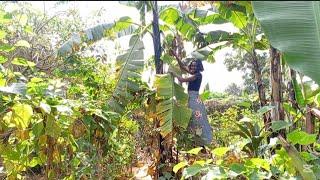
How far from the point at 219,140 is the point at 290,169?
137 inches

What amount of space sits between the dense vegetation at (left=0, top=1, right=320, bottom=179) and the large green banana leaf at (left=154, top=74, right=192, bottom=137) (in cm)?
1

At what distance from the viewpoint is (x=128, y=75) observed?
495 centimetres

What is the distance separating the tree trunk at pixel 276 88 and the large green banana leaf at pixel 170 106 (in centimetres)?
131

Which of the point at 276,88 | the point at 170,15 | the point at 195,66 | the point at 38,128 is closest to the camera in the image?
the point at 38,128

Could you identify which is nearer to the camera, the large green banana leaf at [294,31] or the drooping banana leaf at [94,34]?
the large green banana leaf at [294,31]

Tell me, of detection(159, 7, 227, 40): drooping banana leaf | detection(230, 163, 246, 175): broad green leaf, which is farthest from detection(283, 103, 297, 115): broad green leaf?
detection(159, 7, 227, 40): drooping banana leaf

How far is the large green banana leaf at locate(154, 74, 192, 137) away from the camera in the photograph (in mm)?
4621

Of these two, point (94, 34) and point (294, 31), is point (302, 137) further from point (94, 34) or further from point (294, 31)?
point (94, 34)

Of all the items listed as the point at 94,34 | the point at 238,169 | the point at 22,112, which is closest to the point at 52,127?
the point at 22,112

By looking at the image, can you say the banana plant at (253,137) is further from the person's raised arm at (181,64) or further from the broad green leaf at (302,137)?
the person's raised arm at (181,64)

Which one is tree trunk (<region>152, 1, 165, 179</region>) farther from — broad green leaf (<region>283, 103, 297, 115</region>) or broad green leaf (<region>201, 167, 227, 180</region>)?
broad green leaf (<region>201, 167, 227, 180</region>)

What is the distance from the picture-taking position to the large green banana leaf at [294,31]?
7.17ft

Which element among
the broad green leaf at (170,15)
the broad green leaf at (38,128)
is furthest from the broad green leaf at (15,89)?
the broad green leaf at (170,15)

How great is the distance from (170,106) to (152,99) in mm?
332
